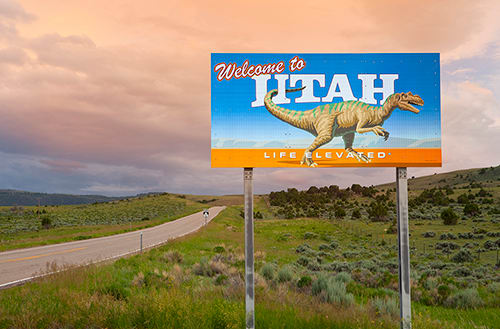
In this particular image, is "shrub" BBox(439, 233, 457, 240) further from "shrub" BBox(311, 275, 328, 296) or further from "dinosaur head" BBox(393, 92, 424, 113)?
"dinosaur head" BBox(393, 92, 424, 113)

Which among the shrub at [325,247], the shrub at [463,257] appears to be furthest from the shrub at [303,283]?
the shrub at [325,247]

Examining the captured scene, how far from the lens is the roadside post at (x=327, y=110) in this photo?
6.26m

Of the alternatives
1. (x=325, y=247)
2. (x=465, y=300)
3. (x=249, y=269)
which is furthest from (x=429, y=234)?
(x=249, y=269)

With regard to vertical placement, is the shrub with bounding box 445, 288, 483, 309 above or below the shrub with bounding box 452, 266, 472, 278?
above

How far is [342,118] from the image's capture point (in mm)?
6363

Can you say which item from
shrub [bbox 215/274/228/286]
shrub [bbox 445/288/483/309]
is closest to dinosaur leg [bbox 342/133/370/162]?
shrub [bbox 215/274/228/286]

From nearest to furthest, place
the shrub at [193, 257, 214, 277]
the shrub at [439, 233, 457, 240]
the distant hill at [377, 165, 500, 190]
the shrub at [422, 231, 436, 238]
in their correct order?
the shrub at [193, 257, 214, 277]
the shrub at [439, 233, 457, 240]
the shrub at [422, 231, 436, 238]
the distant hill at [377, 165, 500, 190]

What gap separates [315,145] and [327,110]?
69 centimetres

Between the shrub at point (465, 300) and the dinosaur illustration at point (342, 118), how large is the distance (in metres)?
8.68

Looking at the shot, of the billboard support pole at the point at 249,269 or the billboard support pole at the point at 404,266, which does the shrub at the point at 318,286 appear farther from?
the billboard support pole at the point at 249,269

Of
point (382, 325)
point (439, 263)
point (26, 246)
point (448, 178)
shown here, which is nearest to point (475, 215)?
point (439, 263)

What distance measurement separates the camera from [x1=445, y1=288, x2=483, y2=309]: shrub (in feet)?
37.8

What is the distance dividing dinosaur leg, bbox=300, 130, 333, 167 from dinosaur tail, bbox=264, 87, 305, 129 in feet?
1.28

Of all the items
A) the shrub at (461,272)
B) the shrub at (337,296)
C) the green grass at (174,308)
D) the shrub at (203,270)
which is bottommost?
the shrub at (461,272)
